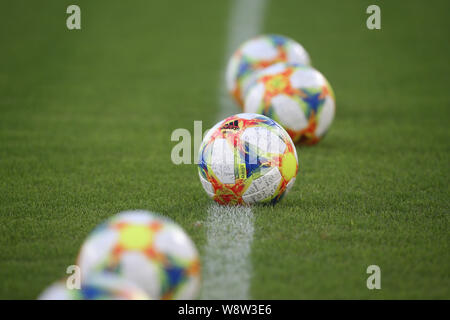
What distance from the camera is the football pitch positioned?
4.58 metres

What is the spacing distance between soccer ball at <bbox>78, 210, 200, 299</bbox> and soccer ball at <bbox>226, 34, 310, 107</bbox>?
584cm

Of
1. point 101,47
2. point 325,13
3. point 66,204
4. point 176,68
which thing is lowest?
point 66,204

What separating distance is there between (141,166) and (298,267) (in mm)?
3104

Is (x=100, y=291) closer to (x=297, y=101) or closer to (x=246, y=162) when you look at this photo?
(x=246, y=162)

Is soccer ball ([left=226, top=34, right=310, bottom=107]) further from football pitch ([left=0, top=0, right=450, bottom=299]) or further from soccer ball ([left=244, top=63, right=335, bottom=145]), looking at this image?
soccer ball ([left=244, top=63, right=335, bottom=145])

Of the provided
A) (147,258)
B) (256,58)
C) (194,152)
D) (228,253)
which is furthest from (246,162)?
(256,58)

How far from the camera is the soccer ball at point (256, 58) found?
9508 mm

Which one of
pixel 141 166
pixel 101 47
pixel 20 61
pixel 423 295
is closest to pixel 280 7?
pixel 101 47

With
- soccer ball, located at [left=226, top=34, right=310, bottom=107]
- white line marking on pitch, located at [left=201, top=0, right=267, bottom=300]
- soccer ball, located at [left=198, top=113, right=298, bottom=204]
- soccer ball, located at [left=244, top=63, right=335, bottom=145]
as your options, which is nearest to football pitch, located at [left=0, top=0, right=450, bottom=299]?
white line marking on pitch, located at [left=201, top=0, right=267, bottom=300]

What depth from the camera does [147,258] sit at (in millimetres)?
3666

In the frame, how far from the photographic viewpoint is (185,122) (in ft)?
29.9

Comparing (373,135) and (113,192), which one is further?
(373,135)

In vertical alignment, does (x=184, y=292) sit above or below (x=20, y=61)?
Result: below

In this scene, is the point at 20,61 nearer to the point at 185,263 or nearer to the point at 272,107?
the point at 272,107
